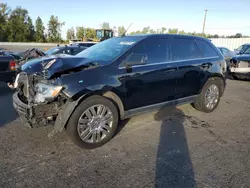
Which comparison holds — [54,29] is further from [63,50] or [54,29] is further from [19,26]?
[63,50]

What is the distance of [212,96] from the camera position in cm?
530

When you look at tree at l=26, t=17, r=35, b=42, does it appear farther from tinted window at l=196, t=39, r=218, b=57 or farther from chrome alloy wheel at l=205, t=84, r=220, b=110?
chrome alloy wheel at l=205, t=84, r=220, b=110

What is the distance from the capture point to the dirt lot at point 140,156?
263 centimetres

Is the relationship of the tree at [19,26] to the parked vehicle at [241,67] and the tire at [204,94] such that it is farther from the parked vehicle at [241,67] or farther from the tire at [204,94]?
the tire at [204,94]

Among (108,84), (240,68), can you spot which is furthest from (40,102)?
(240,68)

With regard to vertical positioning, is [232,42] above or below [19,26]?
below

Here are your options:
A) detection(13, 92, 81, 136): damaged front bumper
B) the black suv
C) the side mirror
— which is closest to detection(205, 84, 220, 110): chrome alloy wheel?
the black suv

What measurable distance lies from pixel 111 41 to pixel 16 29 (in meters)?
60.8

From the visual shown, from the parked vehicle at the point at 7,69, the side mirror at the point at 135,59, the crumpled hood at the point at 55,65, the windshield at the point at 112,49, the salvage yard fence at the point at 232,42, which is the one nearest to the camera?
the crumpled hood at the point at 55,65

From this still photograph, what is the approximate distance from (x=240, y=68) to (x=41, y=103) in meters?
9.41

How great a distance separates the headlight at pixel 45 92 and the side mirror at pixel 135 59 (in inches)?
48.4

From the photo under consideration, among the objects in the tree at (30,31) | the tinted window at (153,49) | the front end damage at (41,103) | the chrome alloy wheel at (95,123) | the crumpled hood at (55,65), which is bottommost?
the chrome alloy wheel at (95,123)

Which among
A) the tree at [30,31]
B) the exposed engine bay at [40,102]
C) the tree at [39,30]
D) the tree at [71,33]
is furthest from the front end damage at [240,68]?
the tree at [71,33]

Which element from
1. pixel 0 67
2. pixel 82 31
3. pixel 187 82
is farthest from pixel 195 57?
pixel 82 31
